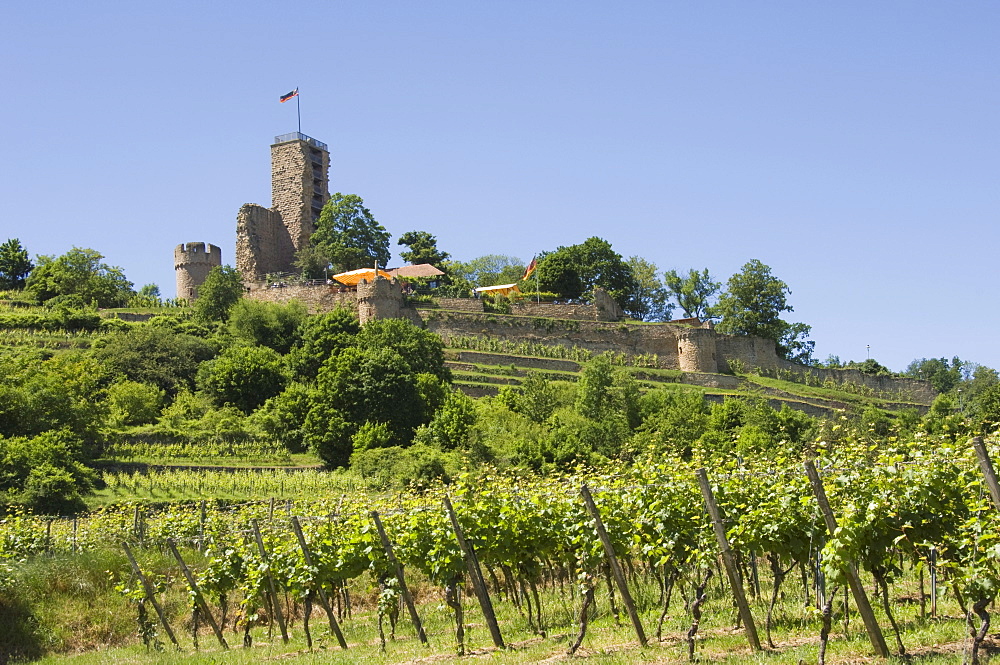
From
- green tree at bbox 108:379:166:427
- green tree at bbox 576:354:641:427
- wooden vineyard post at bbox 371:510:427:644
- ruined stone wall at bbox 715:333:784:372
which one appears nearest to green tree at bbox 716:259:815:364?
ruined stone wall at bbox 715:333:784:372

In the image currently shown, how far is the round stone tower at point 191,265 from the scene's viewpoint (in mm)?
58688

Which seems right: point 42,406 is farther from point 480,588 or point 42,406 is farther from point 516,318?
point 480,588

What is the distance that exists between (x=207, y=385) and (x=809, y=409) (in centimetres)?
2502

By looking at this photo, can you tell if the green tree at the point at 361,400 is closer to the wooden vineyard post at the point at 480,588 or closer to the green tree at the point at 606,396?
the green tree at the point at 606,396

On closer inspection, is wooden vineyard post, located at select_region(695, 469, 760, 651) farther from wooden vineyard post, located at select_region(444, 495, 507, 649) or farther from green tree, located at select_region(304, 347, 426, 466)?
green tree, located at select_region(304, 347, 426, 466)

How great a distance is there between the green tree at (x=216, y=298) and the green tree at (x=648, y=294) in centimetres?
2273

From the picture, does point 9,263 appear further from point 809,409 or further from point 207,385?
point 809,409

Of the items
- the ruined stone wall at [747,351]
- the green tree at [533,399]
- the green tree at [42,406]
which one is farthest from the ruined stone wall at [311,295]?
the ruined stone wall at [747,351]

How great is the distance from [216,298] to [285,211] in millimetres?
12127

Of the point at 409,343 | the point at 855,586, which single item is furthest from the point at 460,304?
the point at 855,586

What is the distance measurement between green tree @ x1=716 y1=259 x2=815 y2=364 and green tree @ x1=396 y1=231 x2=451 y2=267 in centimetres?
1942

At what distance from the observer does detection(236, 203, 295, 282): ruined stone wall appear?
59656 mm

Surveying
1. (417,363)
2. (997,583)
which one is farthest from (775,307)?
(997,583)

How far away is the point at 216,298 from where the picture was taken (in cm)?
5206
